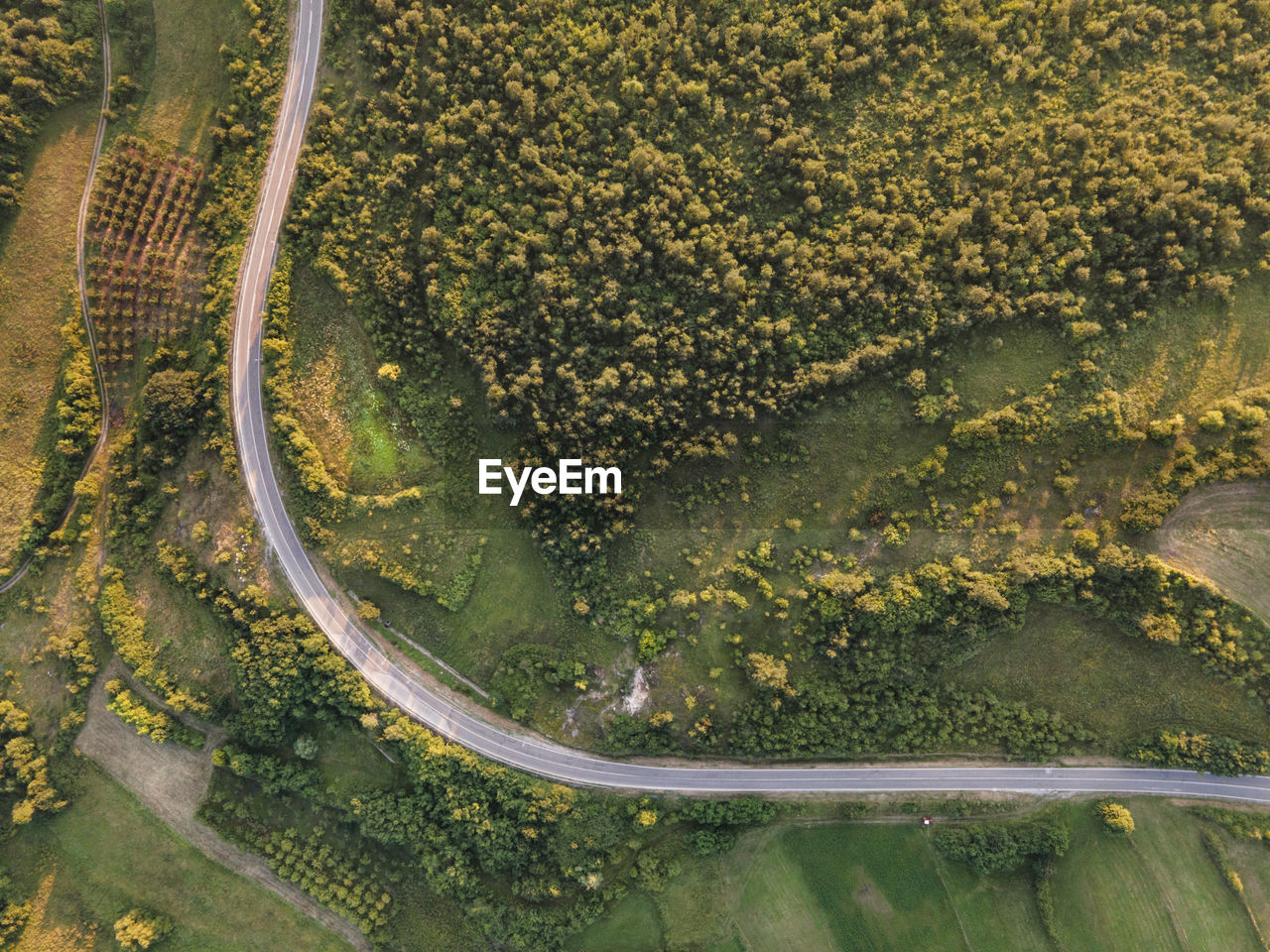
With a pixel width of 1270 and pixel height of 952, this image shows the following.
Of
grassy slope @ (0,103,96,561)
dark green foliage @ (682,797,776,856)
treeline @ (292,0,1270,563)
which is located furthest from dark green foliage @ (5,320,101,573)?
dark green foliage @ (682,797,776,856)

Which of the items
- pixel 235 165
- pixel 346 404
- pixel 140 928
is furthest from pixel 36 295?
pixel 140 928

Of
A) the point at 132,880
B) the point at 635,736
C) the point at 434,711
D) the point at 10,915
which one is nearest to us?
the point at 635,736

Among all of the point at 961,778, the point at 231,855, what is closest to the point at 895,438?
the point at 961,778

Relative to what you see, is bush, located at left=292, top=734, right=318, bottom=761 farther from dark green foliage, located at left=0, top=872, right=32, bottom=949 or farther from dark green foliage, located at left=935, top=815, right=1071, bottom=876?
dark green foliage, located at left=935, top=815, right=1071, bottom=876

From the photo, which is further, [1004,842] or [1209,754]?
[1004,842]

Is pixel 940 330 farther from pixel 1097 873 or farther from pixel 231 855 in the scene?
pixel 231 855

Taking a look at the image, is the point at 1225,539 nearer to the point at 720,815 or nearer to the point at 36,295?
the point at 720,815
